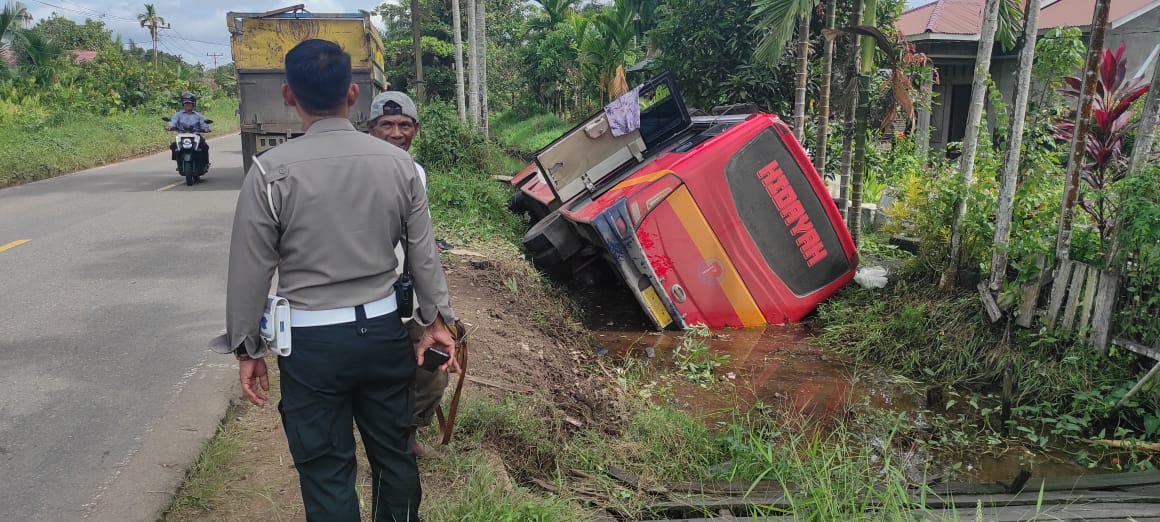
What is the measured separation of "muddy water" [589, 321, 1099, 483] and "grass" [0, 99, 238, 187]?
457 inches

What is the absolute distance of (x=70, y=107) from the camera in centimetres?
2192

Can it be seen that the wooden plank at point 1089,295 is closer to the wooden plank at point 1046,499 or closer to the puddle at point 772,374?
the puddle at point 772,374

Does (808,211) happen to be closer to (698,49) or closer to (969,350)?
(969,350)

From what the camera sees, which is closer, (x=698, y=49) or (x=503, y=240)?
(x=503, y=240)

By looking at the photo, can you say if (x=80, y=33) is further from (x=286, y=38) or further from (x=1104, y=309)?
(x=1104, y=309)

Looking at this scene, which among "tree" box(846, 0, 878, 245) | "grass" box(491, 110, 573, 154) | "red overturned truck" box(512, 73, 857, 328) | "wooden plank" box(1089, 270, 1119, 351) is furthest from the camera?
"grass" box(491, 110, 573, 154)

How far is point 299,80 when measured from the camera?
2281mm

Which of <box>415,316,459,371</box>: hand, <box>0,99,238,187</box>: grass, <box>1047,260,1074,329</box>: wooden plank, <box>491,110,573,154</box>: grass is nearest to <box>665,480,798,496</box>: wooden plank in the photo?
<box>415,316,459,371</box>: hand

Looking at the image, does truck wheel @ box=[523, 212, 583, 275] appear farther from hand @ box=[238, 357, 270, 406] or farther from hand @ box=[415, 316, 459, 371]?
hand @ box=[238, 357, 270, 406]

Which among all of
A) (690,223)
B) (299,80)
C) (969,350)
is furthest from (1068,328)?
(299,80)

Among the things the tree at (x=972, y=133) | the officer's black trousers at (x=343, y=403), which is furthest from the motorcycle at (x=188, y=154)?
the officer's black trousers at (x=343, y=403)

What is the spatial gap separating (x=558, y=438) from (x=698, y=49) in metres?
8.59

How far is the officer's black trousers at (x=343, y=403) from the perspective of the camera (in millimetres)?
2291

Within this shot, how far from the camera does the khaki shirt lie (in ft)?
7.21
